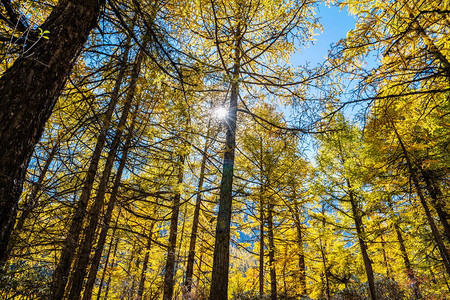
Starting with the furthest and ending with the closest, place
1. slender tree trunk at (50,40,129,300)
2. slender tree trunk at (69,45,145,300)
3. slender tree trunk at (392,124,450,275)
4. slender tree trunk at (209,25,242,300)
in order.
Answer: slender tree trunk at (392,124,450,275) → slender tree trunk at (209,25,242,300) → slender tree trunk at (69,45,145,300) → slender tree trunk at (50,40,129,300)

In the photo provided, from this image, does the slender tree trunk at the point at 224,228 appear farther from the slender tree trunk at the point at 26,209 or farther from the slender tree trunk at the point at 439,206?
the slender tree trunk at the point at 439,206

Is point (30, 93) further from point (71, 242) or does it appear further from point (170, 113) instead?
point (170, 113)

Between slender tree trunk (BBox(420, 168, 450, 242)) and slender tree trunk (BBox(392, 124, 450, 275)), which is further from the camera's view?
slender tree trunk (BBox(420, 168, 450, 242))

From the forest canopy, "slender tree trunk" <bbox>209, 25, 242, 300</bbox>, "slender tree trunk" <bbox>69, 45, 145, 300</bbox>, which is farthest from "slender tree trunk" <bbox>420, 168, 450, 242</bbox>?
"slender tree trunk" <bbox>69, 45, 145, 300</bbox>

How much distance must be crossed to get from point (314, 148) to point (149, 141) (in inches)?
171

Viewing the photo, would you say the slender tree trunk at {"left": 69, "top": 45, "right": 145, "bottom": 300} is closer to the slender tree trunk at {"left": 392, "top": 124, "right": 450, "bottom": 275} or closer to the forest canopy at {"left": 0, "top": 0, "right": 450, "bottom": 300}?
the forest canopy at {"left": 0, "top": 0, "right": 450, "bottom": 300}

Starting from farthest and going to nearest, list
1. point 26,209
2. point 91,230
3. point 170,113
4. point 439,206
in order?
point 439,206, point 170,113, point 91,230, point 26,209

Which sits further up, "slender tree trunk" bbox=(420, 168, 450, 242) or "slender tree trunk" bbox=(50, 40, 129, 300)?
"slender tree trunk" bbox=(420, 168, 450, 242)

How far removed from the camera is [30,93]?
167 cm

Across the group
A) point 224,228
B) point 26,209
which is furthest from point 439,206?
point 26,209

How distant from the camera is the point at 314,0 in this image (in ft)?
15.4

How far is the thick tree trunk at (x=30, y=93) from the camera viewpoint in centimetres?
150

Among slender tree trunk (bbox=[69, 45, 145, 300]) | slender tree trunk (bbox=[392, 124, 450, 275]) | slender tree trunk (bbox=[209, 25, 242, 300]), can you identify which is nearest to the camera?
slender tree trunk (bbox=[69, 45, 145, 300])

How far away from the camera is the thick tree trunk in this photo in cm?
150
